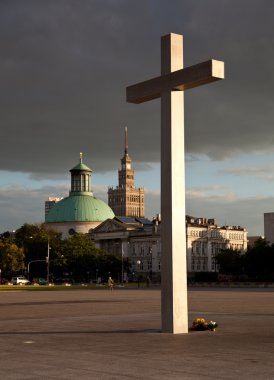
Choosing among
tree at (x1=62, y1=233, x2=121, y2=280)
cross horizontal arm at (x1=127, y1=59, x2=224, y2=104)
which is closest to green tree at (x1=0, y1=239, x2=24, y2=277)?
tree at (x1=62, y1=233, x2=121, y2=280)

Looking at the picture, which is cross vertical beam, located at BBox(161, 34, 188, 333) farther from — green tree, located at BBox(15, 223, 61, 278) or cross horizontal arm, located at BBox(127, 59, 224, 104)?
green tree, located at BBox(15, 223, 61, 278)

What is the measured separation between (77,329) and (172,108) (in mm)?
7825

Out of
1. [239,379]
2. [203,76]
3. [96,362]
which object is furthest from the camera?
[203,76]

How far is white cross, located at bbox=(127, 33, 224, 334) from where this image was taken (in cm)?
2075

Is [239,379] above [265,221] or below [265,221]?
below

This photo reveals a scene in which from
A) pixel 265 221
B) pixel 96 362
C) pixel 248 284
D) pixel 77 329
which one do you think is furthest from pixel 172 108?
pixel 265 221

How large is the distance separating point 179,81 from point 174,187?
3239mm

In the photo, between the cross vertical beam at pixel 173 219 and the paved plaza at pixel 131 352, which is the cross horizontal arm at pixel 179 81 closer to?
the cross vertical beam at pixel 173 219

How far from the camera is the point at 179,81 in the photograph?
21.4m

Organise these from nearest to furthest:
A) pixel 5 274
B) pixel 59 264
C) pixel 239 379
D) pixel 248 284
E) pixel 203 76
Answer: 1. pixel 239 379
2. pixel 203 76
3. pixel 248 284
4. pixel 5 274
5. pixel 59 264

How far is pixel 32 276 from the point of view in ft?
593

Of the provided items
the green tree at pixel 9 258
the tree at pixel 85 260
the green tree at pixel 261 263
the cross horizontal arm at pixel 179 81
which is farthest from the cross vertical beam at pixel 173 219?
the tree at pixel 85 260

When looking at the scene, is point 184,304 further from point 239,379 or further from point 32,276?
point 32,276

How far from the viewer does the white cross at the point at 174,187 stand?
817 inches
